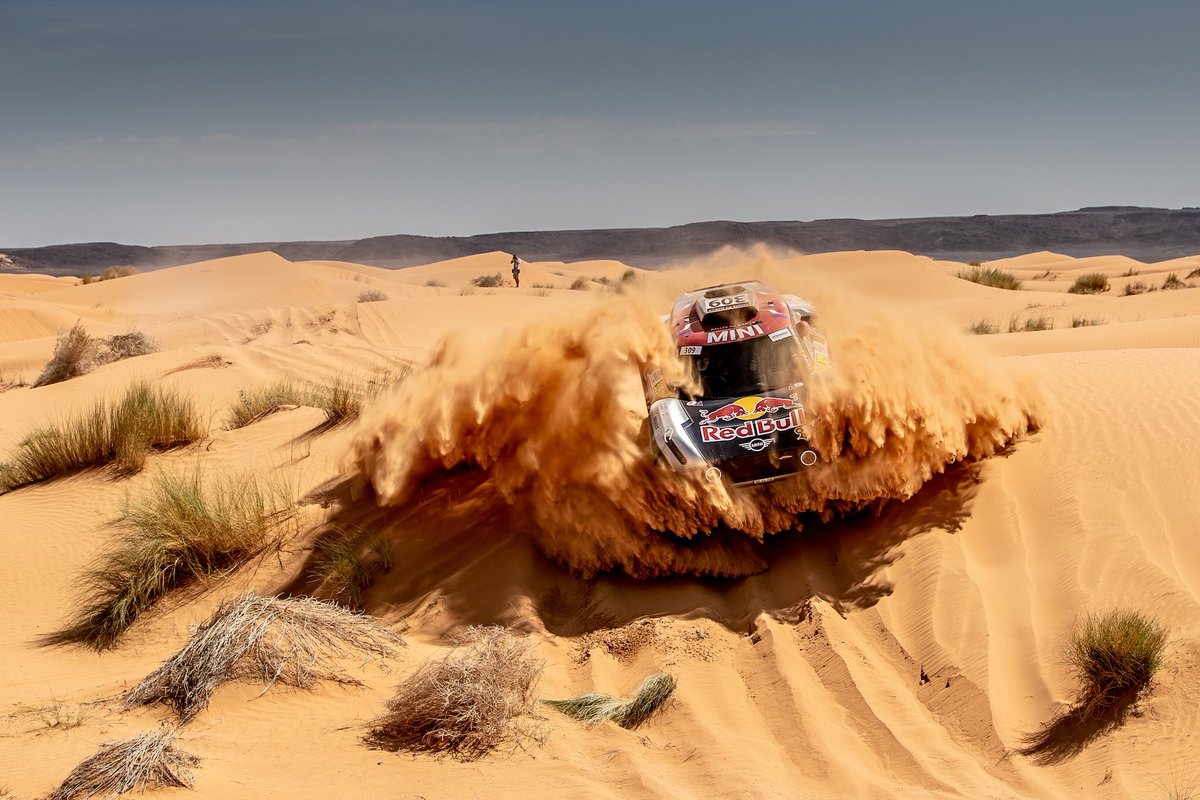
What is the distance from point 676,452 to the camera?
6945 mm

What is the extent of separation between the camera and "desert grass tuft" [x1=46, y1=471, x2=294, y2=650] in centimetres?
765

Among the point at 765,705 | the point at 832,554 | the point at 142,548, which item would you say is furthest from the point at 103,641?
the point at 832,554

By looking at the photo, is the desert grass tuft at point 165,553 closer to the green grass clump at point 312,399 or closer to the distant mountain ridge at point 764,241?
the green grass clump at point 312,399

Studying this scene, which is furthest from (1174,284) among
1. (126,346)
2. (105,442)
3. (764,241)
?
(764,241)

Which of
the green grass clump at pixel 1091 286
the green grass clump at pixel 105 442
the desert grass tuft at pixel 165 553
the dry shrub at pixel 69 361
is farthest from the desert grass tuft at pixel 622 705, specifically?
the green grass clump at pixel 1091 286

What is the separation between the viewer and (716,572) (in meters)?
7.16

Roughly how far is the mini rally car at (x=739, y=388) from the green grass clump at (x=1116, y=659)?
234 cm

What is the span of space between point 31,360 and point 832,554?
856 inches

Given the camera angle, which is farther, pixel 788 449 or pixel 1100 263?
pixel 1100 263

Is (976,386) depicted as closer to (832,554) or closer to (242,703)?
(832,554)

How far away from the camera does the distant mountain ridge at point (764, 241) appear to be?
317ft

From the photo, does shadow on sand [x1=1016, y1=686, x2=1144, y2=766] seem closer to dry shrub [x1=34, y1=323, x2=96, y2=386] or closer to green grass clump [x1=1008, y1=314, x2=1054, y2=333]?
green grass clump [x1=1008, y1=314, x2=1054, y2=333]

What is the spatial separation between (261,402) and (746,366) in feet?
26.1

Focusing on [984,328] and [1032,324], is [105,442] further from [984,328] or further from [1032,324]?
[1032,324]
